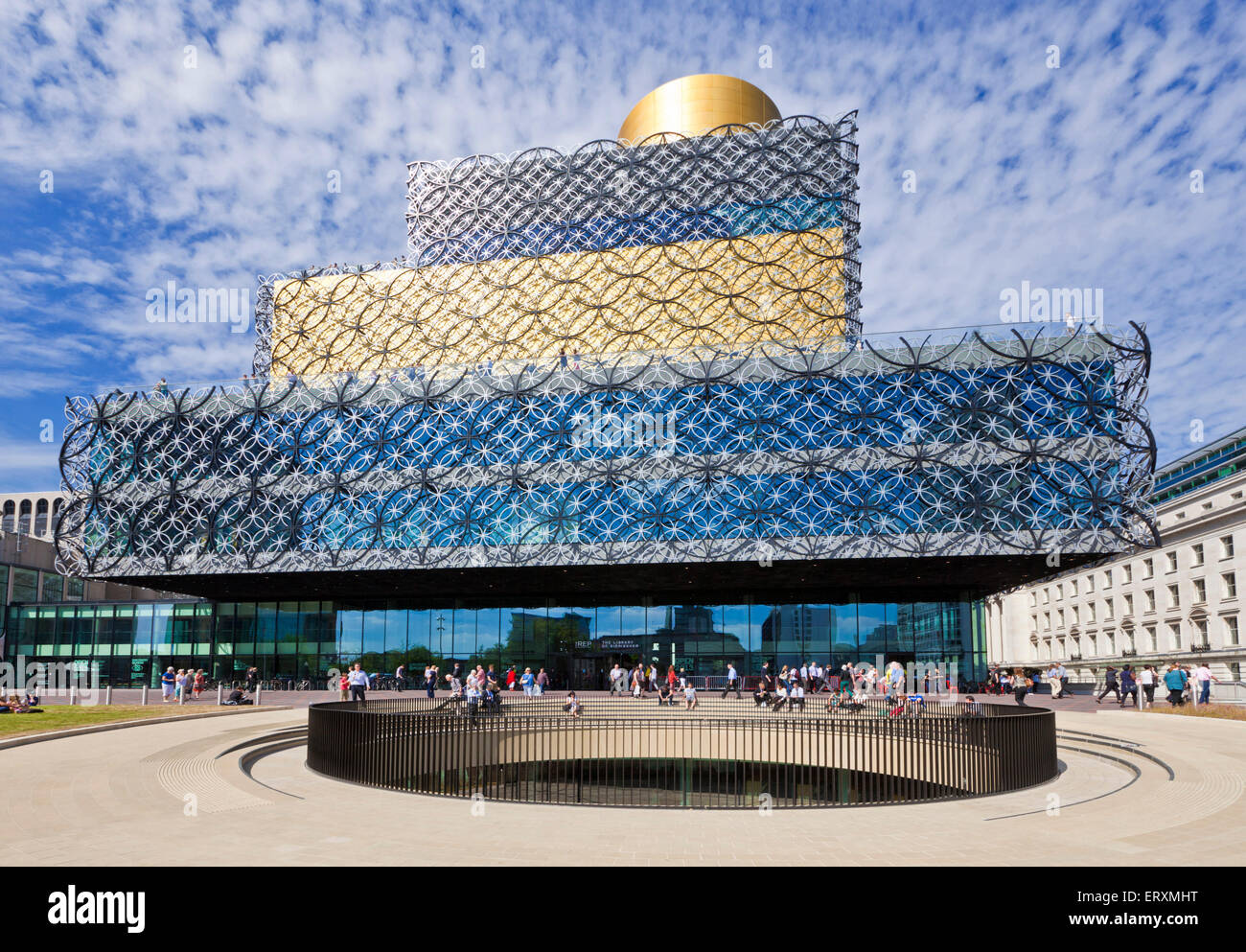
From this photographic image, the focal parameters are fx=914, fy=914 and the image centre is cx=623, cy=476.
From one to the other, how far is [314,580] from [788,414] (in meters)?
29.3

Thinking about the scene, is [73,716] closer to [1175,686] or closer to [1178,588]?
[1175,686]

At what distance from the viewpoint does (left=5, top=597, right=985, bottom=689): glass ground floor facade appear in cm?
5328

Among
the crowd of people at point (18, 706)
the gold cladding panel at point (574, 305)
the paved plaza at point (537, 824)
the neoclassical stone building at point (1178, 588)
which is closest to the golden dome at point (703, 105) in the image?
the gold cladding panel at point (574, 305)

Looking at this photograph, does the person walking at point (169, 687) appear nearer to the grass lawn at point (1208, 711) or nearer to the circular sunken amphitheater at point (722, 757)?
the circular sunken amphitheater at point (722, 757)

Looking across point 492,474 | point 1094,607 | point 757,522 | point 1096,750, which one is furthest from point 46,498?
point 1096,750

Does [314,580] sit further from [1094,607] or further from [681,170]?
[1094,607]

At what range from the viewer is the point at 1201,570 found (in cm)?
6291

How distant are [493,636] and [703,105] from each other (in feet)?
133

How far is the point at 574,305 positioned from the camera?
57.7 m

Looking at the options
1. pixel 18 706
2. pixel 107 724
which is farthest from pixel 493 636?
pixel 107 724

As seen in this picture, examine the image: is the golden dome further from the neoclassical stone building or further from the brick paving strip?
the brick paving strip
